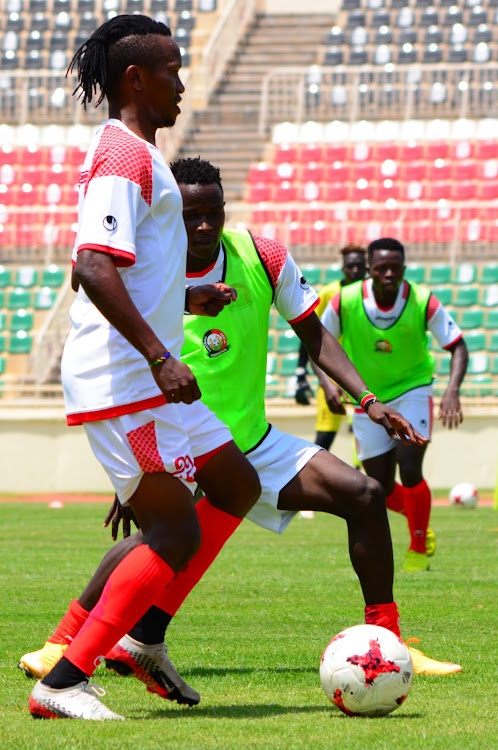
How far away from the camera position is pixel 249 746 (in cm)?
371

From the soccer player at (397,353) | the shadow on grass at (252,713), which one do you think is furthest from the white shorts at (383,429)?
the shadow on grass at (252,713)

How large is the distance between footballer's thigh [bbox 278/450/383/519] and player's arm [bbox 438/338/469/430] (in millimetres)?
3256

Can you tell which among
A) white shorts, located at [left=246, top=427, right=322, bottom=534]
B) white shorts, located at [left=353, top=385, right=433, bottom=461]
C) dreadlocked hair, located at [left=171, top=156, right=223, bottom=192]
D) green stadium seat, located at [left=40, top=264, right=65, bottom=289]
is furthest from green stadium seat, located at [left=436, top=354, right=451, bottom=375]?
dreadlocked hair, located at [left=171, top=156, right=223, bottom=192]

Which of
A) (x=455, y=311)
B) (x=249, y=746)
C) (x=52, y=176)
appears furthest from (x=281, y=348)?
(x=249, y=746)

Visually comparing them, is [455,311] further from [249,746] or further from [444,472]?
[249,746]

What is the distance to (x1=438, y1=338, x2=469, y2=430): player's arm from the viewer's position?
8.25 m

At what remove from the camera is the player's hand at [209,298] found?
450 centimetres

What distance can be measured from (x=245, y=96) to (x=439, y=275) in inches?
337

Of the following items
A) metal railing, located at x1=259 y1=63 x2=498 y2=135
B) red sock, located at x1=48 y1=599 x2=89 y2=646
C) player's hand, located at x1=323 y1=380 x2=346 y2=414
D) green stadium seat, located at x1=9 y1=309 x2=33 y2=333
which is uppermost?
metal railing, located at x1=259 y1=63 x2=498 y2=135

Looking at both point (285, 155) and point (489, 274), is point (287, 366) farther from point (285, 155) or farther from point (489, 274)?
point (285, 155)

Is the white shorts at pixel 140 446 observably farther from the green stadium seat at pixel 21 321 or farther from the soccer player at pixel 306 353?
the green stadium seat at pixel 21 321

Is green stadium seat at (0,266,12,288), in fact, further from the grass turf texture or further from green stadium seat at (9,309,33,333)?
the grass turf texture

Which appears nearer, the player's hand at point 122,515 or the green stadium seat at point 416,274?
the player's hand at point 122,515

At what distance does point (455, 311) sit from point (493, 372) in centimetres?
137
